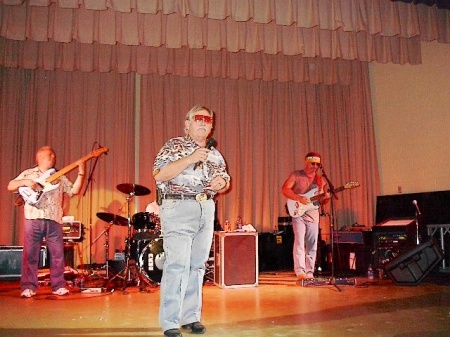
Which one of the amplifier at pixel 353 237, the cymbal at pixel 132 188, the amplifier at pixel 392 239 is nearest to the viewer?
the cymbal at pixel 132 188

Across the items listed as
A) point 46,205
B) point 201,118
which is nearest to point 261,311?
point 201,118

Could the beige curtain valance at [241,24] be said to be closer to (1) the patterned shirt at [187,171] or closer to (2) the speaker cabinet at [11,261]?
(1) the patterned shirt at [187,171]

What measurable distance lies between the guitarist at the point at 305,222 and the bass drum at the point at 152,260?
6.72 feet

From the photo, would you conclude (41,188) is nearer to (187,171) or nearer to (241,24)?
(187,171)

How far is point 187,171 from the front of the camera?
11.8 ft

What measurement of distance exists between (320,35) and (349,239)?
3639mm

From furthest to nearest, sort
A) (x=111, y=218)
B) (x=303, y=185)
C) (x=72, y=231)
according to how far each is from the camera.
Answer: (x=72, y=231), (x=303, y=185), (x=111, y=218)

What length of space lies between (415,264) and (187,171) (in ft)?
14.7

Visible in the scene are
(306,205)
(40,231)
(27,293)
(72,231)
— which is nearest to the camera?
(27,293)

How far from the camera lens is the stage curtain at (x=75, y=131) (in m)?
9.31

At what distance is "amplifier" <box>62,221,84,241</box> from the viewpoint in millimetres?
7773

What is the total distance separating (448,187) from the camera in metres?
8.52

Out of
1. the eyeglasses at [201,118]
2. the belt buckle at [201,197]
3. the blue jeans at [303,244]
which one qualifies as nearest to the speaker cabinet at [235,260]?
the blue jeans at [303,244]

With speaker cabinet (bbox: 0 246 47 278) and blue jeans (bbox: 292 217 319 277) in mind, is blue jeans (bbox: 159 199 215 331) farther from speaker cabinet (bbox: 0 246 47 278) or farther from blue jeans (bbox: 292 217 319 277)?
speaker cabinet (bbox: 0 246 47 278)
